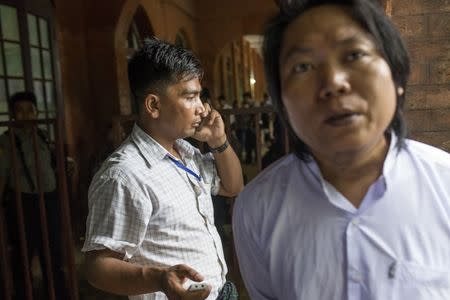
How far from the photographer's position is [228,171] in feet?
6.01

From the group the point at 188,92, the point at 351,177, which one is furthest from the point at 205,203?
the point at 351,177

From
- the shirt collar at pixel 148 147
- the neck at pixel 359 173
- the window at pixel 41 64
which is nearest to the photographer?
the neck at pixel 359 173

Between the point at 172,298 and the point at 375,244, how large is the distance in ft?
2.00

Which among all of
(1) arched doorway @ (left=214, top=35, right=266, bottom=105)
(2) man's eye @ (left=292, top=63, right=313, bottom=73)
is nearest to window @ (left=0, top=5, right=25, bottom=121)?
(2) man's eye @ (left=292, top=63, right=313, bottom=73)

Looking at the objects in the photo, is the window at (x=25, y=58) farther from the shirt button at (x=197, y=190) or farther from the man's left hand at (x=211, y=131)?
the shirt button at (x=197, y=190)

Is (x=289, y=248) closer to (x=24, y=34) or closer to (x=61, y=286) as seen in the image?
(x=61, y=286)

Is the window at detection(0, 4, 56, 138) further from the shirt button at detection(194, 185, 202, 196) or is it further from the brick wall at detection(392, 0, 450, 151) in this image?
the brick wall at detection(392, 0, 450, 151)

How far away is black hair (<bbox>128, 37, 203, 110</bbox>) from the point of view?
1.61 meters

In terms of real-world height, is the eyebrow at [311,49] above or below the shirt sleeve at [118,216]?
above

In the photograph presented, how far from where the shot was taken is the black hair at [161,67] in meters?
1.61

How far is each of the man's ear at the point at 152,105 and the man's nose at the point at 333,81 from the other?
3.04 ft

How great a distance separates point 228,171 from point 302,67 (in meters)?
1.04

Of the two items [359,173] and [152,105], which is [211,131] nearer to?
[152,105]

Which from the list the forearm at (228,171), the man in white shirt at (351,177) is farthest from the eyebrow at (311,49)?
the forearm at (228,171)
